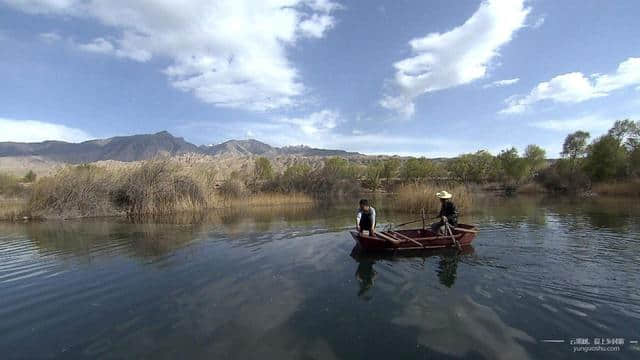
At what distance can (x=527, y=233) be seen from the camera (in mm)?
18750

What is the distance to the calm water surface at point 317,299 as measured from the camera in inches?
295

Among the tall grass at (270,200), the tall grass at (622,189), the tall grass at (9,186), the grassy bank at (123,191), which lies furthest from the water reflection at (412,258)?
the tall grass at (9,186)

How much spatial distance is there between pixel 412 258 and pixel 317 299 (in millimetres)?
5661

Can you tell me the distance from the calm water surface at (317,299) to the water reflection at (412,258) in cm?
8

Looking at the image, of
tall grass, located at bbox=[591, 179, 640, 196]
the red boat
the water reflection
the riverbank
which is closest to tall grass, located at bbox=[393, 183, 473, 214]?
the riverbank

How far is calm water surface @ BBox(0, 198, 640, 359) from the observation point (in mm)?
7492

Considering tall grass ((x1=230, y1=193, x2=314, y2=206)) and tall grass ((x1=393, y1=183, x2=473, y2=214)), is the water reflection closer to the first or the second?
tall grass ((x1=393, y1=183, x2=473, y2=214))

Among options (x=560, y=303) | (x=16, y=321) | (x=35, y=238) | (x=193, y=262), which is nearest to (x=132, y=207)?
(x=35, y=238)

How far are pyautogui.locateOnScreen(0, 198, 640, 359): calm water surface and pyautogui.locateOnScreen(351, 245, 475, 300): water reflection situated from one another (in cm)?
8

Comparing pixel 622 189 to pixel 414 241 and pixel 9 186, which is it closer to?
pixel 414 241

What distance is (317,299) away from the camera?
10.1 meters

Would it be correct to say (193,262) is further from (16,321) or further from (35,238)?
(35,238)

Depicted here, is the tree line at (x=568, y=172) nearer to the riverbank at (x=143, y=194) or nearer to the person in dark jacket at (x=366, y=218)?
the riverbank at (x=143, y=194)

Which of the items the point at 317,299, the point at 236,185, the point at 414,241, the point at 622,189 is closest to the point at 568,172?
the point at 622,189
